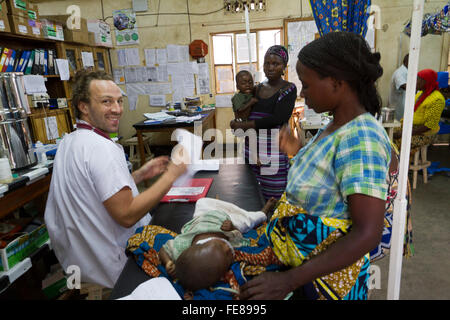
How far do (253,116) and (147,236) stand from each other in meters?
1.26

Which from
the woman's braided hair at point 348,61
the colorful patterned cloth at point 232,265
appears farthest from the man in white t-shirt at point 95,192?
the woman's braided hair at point 348,61

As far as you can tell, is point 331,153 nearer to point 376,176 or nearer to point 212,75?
point 376,176

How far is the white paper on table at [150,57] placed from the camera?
18.3ft

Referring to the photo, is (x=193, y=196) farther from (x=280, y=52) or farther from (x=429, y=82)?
(x=429, y=82)

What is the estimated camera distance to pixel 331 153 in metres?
0.78

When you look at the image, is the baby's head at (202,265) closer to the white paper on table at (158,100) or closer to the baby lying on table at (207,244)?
the baby lying on table at (207,244)

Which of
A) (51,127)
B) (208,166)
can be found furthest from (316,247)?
(51,127)

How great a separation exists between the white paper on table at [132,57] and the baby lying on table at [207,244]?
4980 millimetres

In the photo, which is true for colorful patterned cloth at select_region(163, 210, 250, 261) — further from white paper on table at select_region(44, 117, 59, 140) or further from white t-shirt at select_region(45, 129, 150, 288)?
white paper on table at select_region(44, 117, 59, 140)

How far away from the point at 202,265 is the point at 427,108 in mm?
3457

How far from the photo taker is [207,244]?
1.03 m

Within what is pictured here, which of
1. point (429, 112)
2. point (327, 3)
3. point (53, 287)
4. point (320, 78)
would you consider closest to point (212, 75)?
point (429, 112)

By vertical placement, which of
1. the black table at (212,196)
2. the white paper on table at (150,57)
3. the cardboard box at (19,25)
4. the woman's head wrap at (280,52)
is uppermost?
the cardboard box at (19,25)

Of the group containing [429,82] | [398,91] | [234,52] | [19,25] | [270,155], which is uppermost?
[19,25]
